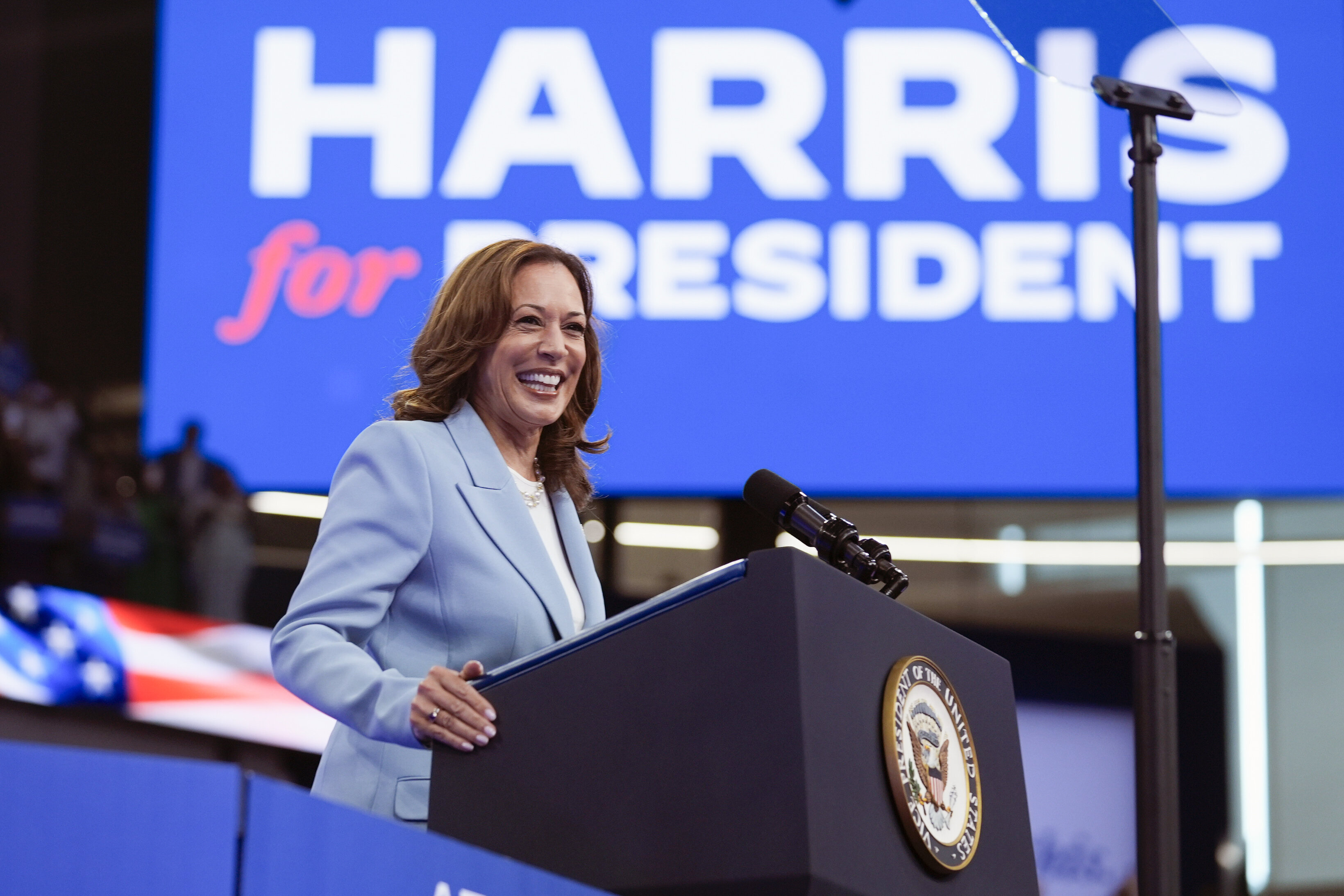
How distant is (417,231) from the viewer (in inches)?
175

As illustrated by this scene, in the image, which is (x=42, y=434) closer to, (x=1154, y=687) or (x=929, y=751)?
(x=1154, y=687)

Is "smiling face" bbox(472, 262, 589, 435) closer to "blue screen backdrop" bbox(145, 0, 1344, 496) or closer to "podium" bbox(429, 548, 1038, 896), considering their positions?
"podium" bbox(429, 548, 1038, 896)

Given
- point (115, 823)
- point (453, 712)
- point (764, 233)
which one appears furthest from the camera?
point (764, 233)

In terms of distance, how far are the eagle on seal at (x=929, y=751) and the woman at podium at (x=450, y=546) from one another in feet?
1.19

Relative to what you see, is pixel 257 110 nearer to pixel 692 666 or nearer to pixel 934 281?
pixel 934 281

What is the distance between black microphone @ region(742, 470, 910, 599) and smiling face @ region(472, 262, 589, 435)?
0.89ft

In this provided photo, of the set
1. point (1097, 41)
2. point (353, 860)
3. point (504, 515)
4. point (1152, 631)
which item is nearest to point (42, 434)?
point (504, 515)

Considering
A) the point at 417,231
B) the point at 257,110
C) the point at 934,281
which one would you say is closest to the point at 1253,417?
the point at 934,281

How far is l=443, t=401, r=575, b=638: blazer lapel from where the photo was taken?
158 cm

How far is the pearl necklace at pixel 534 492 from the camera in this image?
1.74 metres

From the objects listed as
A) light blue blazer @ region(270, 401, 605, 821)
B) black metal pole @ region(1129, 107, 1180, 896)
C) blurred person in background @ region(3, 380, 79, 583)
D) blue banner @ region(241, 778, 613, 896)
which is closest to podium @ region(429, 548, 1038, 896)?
blue banner @ region(241, 778, 613, 896)

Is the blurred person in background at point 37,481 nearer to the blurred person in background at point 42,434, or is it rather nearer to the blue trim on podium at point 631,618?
the blurred person in background at point 42,434

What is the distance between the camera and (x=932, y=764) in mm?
1282

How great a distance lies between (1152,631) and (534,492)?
718 mm
